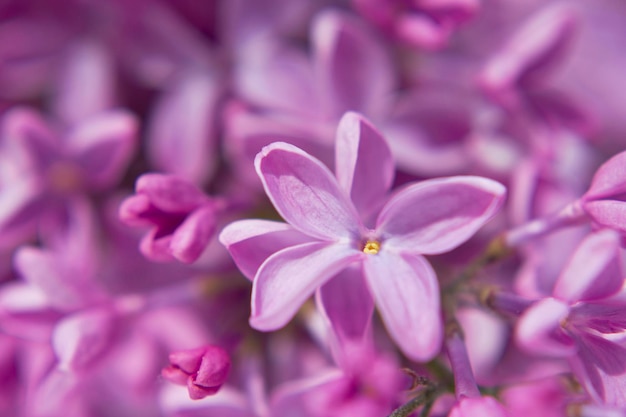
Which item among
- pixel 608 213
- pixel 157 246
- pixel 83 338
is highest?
pixel 608 213

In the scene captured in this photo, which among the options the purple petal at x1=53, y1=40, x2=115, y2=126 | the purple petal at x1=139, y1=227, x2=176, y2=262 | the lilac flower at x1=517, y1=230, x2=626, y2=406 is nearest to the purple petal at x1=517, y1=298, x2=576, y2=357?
the lilac flower at x1=517, y1=230, x2=626, y2=406

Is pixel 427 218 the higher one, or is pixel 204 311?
pixel 427 218

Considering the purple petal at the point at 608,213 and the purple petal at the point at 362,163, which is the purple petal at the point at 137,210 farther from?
the purple petal at the point at 608,213

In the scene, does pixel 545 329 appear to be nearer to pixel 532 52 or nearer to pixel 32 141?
pixel 532 52

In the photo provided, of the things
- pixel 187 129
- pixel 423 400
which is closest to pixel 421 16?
pixel 187 129

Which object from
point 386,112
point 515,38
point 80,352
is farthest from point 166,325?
point 515,38

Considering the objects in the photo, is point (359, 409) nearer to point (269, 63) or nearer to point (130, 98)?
point (269, 63)

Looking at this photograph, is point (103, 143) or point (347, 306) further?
point (103, 143)

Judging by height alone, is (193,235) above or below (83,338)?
above
